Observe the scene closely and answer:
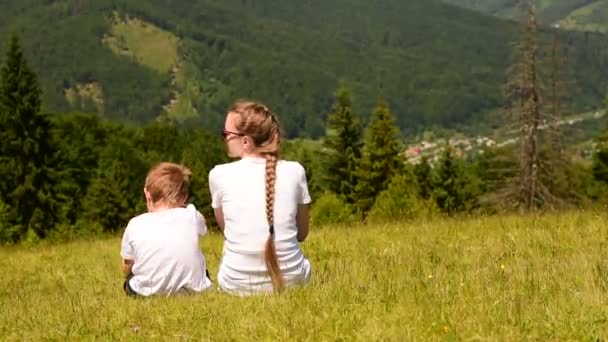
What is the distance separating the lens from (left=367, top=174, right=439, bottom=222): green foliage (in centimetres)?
1516

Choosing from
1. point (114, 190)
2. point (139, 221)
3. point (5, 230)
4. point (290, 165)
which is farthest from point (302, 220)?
point (114, 190)

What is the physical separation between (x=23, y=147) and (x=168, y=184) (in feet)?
135

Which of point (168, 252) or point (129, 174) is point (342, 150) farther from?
point (168, 252)

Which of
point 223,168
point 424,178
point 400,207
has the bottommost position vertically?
point 424,178

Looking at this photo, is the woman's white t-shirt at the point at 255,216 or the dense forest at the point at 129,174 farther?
the dense forest at the point at 129,174

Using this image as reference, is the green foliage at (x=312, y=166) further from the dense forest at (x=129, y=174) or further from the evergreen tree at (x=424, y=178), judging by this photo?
the evergreen tree at (x=424, y=178)

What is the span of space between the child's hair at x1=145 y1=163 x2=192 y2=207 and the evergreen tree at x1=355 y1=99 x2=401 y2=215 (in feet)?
139

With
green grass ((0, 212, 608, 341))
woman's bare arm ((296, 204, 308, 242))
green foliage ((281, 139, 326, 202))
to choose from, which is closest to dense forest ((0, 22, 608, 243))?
green foliage ((281, 139, 326, 202))

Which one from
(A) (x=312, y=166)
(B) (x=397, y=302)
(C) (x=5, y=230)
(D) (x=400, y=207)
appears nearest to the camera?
(B) (x=397, y=302)

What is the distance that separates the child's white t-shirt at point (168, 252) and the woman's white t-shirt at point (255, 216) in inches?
24.0

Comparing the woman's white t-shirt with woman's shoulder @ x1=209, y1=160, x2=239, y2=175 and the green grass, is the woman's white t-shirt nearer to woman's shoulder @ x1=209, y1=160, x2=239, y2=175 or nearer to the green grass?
woman's shoulder @ x1=209, y1=160, x2=239, y2=175

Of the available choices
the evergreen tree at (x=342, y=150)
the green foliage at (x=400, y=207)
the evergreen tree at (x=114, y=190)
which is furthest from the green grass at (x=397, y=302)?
the evergreen tree at (x=342, y=150)

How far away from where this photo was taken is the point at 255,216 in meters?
6.28

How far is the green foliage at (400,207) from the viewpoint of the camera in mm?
15161
